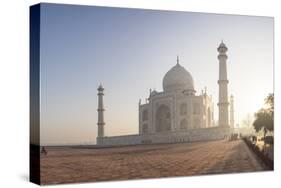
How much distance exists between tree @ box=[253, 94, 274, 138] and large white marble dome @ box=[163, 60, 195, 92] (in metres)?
1.56

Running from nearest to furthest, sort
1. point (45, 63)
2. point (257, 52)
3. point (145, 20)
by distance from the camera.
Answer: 1. point (45, 63)
2. point (145, 20)
3. point (257, 52)

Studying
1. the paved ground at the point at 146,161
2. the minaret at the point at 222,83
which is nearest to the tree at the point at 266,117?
the paved ground at the point at 146,161

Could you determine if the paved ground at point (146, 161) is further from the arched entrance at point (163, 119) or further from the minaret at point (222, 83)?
the minaret at point (222, 83)

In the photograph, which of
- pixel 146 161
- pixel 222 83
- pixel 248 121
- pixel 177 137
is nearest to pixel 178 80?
pixel 177 137

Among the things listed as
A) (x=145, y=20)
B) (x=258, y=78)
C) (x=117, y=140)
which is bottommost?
(x=117, y=140)

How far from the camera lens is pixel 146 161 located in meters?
12.4

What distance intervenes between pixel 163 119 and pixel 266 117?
7.33 feet

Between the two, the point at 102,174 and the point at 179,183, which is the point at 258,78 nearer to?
the point at 179,183

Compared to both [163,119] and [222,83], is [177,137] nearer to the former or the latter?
[163,119]

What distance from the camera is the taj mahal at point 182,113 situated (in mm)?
12703

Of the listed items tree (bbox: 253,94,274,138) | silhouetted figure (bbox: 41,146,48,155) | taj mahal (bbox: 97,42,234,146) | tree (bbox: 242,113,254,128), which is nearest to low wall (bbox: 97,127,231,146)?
taj mahal (bbox: 97,42,234,146)

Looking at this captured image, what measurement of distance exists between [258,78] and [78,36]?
4.00 m

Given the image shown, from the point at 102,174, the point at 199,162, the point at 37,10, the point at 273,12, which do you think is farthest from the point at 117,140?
the point at 273,12

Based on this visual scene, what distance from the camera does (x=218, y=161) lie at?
1305 centimetres
